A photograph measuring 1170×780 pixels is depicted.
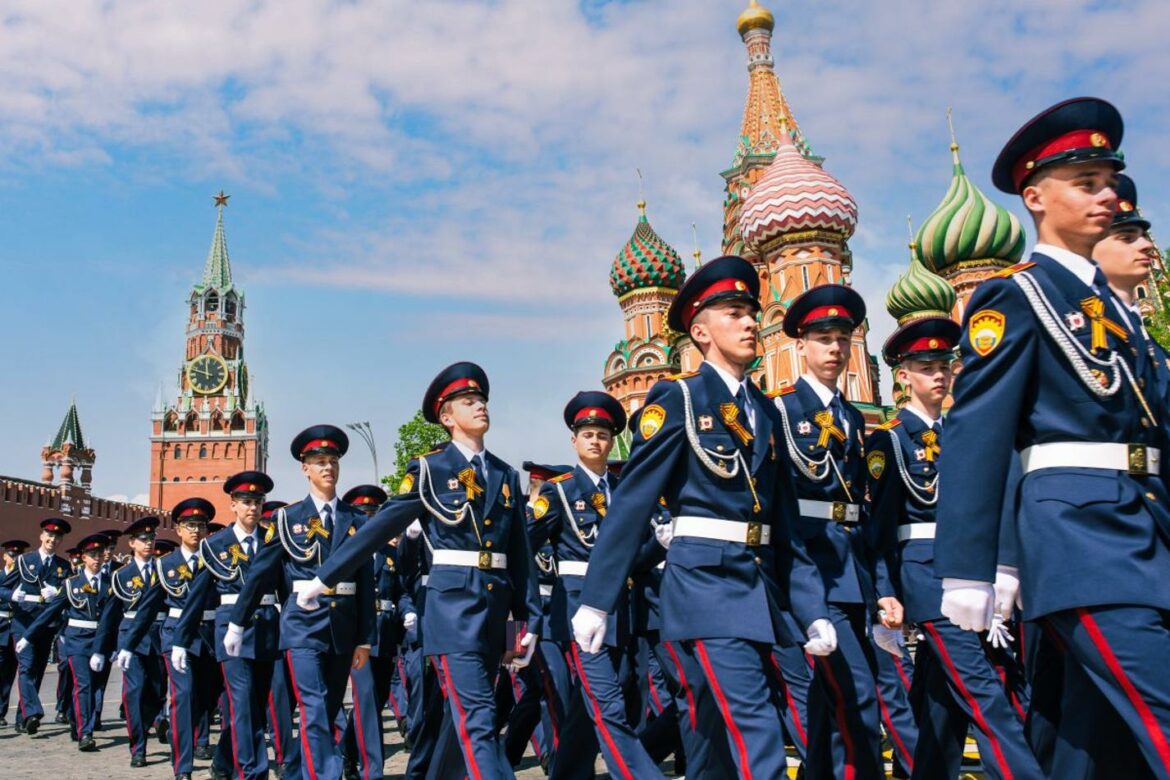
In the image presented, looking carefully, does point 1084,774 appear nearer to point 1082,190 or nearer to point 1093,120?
point 1082,190

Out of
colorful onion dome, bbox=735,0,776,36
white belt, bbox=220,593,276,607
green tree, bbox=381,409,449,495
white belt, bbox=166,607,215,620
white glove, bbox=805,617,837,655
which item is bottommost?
white glove, bbox=805,617,837,655

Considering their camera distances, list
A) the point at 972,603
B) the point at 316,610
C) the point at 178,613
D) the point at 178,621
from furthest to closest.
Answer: the point at 178,613, the point at 178,621, the point at 316,610, the point at 972,603

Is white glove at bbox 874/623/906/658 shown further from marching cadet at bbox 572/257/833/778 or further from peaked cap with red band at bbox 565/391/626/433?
peaked cap with red band at bbox 565/391/626/433

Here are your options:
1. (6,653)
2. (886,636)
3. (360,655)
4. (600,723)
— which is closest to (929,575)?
(886,636)

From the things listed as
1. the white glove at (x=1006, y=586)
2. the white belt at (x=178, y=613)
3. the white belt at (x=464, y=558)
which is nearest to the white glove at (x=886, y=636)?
the white belt at (x=464, y=558)

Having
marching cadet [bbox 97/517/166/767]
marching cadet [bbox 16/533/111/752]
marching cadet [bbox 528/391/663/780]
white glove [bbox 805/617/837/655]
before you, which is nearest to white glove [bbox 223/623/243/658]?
marching cadet [bbox 528/391/663/780]

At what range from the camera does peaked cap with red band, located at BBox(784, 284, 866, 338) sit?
19.3ft

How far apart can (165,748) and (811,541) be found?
8.09m

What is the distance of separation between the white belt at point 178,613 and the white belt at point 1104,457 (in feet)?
25.4

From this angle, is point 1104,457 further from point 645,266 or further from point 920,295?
point 645,266

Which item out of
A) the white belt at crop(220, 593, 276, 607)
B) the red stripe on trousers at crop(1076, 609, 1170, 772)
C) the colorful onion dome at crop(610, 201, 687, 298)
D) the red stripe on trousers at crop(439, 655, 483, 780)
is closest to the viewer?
the red stripe on trousers at crop(1076, 609, 1170, 772)

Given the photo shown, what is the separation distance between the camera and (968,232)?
105 feet

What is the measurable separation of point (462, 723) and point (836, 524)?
2.12 meters

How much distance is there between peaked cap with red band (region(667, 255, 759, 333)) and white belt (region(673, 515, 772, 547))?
1027mm
